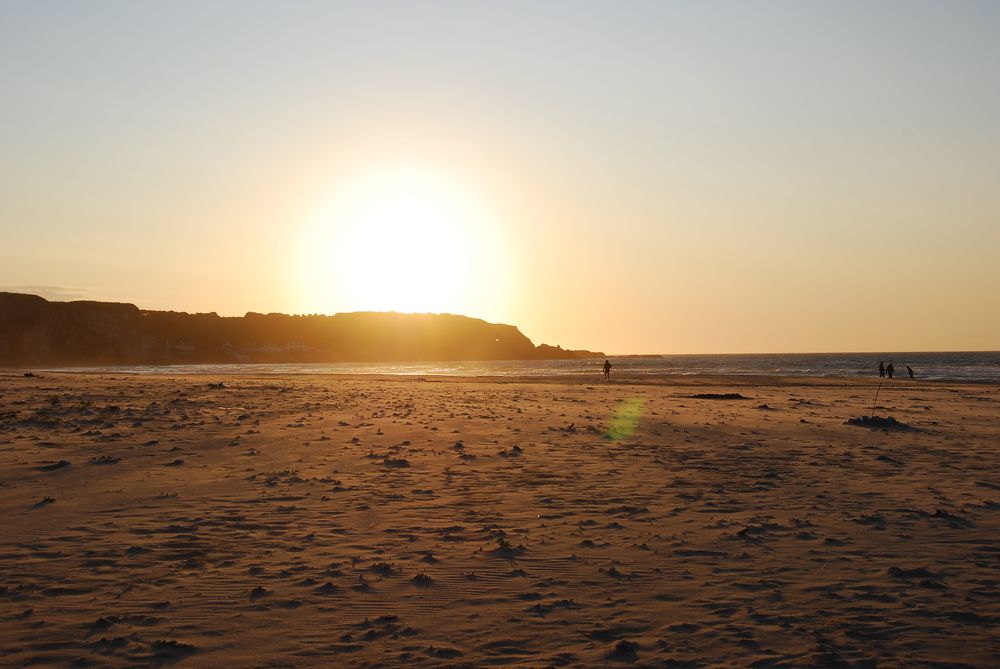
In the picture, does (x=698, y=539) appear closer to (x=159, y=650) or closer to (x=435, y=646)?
(x=435, y=646)

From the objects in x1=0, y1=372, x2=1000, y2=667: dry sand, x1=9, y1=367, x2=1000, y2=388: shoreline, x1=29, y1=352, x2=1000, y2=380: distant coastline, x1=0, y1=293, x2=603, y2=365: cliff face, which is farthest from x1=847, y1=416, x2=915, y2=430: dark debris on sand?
x1=0, y1=293, x2=603, y2=365: cliff face

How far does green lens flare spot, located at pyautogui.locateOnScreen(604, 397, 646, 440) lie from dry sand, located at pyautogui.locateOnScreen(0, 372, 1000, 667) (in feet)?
4.04

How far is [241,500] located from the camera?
1188 centimetres

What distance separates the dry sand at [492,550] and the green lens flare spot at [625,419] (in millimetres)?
1230

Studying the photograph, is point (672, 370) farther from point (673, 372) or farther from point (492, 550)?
point (492, 550)

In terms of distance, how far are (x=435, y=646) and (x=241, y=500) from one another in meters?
6.55

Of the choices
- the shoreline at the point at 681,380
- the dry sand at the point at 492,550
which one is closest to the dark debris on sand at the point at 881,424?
the dry sand at the point at 492,550

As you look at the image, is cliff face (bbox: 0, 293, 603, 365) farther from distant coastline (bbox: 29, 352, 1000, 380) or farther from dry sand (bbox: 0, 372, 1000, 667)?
dry sand (bbox: 0, 372, 1000, 667)

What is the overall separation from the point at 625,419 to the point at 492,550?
51.0ft

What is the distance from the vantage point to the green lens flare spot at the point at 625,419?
20234mm

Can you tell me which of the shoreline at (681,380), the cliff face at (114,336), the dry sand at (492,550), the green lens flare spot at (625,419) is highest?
the cliff face at (114,336)

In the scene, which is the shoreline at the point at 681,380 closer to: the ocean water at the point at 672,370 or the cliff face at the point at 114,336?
the ocean water at the point at 672,370

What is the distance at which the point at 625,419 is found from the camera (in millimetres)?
24250

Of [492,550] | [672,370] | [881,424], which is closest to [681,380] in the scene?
[881,424]
